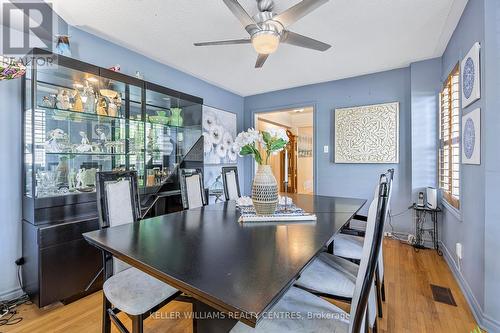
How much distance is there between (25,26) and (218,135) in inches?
107

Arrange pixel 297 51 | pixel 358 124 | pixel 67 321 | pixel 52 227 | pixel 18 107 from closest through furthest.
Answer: pixel 67 321 → pixel 52 227 → pixel 18 107 → pixel 297 51 → pixel 358 124

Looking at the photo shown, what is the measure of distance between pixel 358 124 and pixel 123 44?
11.3 feet

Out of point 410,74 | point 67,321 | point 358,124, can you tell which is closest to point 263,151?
point 67,321

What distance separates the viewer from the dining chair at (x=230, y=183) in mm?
2717

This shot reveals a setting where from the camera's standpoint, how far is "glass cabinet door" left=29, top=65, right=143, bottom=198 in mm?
1971

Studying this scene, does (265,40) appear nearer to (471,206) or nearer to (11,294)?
(471,206)

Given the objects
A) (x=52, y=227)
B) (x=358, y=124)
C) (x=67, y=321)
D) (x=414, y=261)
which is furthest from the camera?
(x=358, y=124)

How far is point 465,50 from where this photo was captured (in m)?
2.06

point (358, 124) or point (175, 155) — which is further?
point (358, 124)

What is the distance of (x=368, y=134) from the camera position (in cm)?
366

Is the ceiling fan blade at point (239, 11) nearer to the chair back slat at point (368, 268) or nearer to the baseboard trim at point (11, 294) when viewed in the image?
the chair back slat at point (368, 268)

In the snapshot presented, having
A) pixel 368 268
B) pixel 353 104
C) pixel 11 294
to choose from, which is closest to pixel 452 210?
pixel 353 104

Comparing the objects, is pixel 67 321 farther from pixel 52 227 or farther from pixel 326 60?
pixel 326 60

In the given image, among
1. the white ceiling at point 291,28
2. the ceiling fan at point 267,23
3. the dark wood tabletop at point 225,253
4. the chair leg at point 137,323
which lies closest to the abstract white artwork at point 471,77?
the white ceiling at point 291,28
